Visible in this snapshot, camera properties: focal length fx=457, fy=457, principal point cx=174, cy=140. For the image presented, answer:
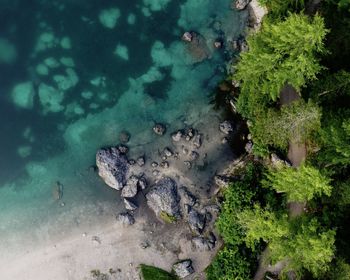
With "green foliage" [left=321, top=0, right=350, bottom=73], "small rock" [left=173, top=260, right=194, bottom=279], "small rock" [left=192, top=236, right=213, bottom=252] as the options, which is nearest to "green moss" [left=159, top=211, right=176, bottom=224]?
"small rock" [left=192, top=236, right=213, bottom=252]

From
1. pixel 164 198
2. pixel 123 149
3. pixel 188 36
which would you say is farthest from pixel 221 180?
pixel 188 36

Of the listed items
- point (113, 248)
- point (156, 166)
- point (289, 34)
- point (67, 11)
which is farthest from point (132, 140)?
point (289, 34)

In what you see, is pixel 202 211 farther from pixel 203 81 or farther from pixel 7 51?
pixel 7 51

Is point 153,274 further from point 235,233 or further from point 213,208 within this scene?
point 235,233

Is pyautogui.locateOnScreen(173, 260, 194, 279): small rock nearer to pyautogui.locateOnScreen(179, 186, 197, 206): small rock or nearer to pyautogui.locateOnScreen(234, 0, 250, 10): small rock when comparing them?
pyautogui.locateOnScreen(179, 186, 197, 206): small rock

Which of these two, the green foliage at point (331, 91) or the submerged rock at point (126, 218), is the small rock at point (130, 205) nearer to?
the submerged rock at point (126, 218)

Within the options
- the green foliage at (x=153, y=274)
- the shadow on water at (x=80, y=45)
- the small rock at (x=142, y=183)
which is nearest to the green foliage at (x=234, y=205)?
the green foliage at (x=153, y=274)
